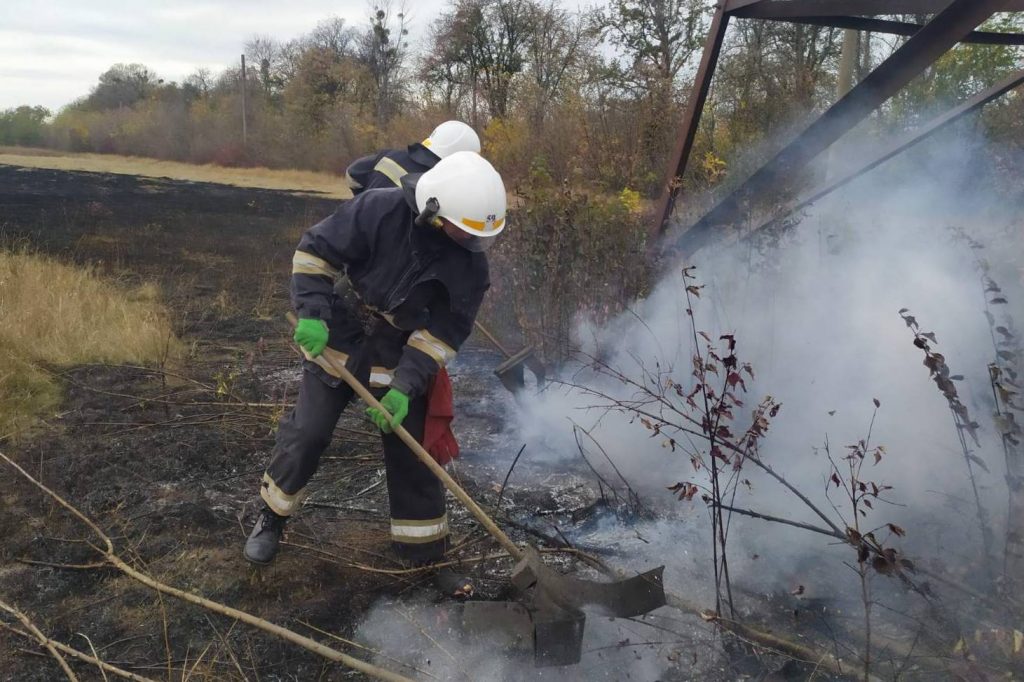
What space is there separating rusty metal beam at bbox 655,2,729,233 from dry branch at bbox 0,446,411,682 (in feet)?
11.1

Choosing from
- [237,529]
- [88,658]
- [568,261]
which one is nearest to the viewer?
[88,658]

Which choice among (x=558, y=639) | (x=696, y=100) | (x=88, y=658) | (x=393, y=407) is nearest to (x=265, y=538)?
(x=88, y=658)

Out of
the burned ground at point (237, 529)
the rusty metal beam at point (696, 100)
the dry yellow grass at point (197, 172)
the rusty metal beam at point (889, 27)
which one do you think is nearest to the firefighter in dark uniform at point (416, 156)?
the rusty metal beam at point (696, 100)

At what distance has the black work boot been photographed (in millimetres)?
3258

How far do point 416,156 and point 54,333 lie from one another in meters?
3.43

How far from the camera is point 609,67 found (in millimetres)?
19750

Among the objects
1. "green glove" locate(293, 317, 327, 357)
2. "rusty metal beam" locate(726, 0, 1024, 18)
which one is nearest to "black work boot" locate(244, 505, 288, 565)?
"green glove" locate(293, 317, 327, 357)

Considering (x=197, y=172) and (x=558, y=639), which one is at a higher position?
(x=197, y=172)

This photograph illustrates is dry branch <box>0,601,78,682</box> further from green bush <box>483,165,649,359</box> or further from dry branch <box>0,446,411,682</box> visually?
green bush <box>483,165,649,359</box>

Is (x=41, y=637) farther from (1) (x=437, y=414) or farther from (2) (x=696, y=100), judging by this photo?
(2) (x=696, y=100)

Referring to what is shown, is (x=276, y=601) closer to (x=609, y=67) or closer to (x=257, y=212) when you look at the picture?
(x=257, y=212)

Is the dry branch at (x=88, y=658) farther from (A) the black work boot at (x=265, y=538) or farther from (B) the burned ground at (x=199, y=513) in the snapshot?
(A) the black work boot at (x=265, y=538)

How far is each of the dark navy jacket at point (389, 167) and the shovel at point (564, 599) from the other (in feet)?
7.43

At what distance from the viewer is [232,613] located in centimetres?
280
